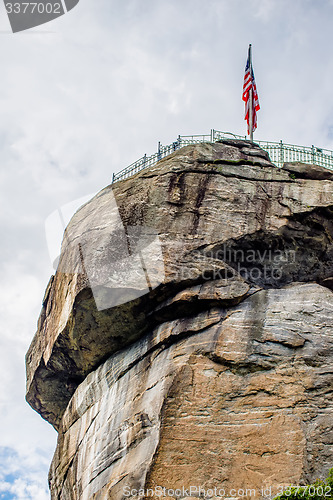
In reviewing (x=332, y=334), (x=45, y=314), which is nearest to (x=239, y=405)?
(x=332, y=334)

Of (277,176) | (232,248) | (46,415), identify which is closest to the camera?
(232,248)

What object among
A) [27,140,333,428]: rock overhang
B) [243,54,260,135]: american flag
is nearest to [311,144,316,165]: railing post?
[243,54,260,135]: american flag

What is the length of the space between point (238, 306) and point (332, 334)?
2.84 m

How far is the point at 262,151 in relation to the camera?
78.9 ft

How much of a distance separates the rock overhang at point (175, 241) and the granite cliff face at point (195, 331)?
1.9 inches

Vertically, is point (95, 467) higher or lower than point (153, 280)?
lower

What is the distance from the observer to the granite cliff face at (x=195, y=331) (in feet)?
55.4

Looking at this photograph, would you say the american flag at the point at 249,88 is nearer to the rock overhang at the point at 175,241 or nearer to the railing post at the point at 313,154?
the railing post at the point at 313,154

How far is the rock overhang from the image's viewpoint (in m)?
20.2

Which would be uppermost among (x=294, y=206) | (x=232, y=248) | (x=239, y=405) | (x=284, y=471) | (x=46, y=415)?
(x=294, y=206)

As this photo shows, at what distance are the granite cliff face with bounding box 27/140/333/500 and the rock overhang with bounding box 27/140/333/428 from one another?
48 mm

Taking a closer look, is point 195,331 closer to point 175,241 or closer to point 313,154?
point 175,241

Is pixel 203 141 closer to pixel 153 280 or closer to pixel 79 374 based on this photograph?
pixel 153 280

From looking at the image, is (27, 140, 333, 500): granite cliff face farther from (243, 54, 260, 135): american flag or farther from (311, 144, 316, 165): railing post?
(243, 54, 260, 135): american flag
